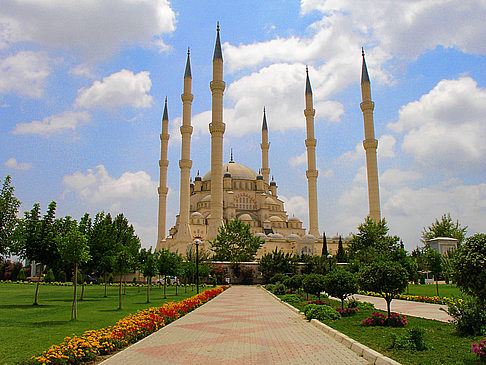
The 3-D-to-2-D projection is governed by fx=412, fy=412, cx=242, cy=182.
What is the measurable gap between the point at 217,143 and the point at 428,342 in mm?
31256

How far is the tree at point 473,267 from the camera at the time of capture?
5363 millimetres

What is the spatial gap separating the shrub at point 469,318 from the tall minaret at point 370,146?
32.1 m

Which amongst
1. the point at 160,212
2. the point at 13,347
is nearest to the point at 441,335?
the point at 13,347

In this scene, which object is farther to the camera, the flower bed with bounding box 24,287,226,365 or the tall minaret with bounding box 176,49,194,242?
the tall minaret with bounding box 176,49,194,242

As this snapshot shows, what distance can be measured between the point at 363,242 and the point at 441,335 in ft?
87.3

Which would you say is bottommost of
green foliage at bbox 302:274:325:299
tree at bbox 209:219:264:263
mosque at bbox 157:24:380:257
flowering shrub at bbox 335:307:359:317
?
flowering shrub at bbox 335:307:359:317

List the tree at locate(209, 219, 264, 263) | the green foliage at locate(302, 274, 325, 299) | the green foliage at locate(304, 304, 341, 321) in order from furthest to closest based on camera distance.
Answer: the tree at locate(209, 219, 264, 263)
the green foliage at locate(302, 274, 325, 299)
the green foliage at locate(304, 304, 341, 321)

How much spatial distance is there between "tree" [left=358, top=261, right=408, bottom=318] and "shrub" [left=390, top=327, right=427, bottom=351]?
2.44 metres

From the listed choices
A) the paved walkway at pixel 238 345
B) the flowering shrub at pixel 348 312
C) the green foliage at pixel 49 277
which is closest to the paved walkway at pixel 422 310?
the flowering shrub at pixel 348 312

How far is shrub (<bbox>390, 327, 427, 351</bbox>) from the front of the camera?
633 cm

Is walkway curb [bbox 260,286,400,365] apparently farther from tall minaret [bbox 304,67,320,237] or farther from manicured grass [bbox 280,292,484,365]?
tall minaret [bbox 304,67,320,237]

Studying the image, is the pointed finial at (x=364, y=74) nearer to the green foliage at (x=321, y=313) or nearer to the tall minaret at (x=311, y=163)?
A: the tall minaret at (x=311, y=163)

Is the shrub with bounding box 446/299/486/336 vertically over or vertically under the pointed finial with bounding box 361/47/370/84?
under

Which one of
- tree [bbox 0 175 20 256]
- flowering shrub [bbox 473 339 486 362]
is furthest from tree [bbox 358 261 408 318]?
tree [bbox 0 175 20 256]
